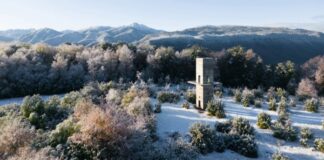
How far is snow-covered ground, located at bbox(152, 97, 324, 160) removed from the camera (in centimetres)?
1391

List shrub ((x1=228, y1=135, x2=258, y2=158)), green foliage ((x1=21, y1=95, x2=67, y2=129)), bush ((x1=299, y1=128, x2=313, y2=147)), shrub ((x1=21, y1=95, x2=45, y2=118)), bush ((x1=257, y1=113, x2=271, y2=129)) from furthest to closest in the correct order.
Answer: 1. bush ((x1=257, y1=113, x2=271, y2=129))
2. shrub ((x1=21, y1=95, x2=45, y2=118))
3. bush ((x1=299, y1=128, x2=313, y2=147))
4. green foliage ((x1=21, y1=95, x2=67, y2=129))
5. shrub ((x1=228, y1=135, x2=258, y2=158))

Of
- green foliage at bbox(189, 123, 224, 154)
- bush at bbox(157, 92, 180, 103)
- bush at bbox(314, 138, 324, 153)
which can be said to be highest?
bush at bbox(157, 92, 180, 103)

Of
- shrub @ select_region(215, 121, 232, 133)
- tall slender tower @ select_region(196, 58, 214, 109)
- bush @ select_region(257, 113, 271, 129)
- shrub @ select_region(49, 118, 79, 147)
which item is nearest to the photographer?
shrub @ select_region(49, 118, 79, 147)

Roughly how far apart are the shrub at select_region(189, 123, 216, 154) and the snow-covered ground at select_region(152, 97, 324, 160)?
30cm

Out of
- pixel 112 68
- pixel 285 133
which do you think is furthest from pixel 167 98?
pixel 112 68

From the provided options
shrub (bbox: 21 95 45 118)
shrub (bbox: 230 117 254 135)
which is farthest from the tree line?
shrub (bbox: 230 117 254 135)

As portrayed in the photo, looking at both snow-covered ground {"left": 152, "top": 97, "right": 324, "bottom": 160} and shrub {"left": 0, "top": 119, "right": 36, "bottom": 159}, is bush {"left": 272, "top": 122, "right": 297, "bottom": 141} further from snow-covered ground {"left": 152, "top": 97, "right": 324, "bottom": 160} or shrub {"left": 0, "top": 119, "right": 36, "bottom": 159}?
shrub {"left": 0, "top": 119, "right": 36, "bottom": 159}

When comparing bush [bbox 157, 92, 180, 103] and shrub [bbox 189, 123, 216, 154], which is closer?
shrub [bbox 189, 123, 216, 154]

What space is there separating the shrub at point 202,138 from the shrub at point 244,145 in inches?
36.5

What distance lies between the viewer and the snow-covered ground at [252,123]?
13.9 meters

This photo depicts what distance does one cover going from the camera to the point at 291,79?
35.8 metres

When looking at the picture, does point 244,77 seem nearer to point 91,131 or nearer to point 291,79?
point 291,79

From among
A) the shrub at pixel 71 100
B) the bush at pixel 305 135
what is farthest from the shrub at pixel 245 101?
the shrub at pixel 71 100

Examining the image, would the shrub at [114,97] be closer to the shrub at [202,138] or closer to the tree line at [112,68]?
the shrub at [202,138]
